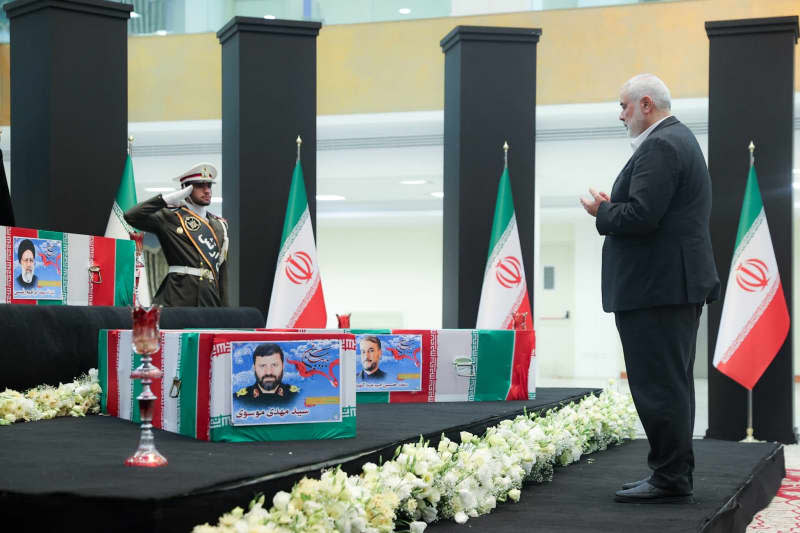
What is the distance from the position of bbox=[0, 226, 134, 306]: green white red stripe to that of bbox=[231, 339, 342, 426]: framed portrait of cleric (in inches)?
48.4

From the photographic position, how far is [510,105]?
243 inches

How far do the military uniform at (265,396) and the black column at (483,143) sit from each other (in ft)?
11.9

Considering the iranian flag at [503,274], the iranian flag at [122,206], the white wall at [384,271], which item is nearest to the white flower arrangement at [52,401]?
the iranian flag at [122,206]

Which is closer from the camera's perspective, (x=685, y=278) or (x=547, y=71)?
(x=685, y=278)

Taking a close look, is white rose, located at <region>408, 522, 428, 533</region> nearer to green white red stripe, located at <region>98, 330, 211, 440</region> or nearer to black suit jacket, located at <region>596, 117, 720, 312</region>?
green white red stripe, located at <region>98, 330, 211, 440</region>

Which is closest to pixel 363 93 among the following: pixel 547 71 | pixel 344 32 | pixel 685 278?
pixel 344 32

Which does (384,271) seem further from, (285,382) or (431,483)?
(431,483)

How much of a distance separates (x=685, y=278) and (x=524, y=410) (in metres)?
0.92

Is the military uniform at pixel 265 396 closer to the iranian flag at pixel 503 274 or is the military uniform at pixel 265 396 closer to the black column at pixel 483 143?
the iranian flag at pixel 503 274

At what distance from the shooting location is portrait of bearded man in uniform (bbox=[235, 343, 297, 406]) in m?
2.41

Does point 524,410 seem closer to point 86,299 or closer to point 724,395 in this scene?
point 86,299

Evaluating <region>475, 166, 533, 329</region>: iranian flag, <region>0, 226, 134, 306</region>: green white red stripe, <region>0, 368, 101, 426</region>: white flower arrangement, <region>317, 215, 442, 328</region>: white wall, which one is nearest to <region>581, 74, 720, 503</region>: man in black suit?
<region>0, 368, 101, 426</region>: white flower arrangement

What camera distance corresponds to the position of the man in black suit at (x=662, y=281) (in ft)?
8.16

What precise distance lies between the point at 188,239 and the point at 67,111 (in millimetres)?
1461
